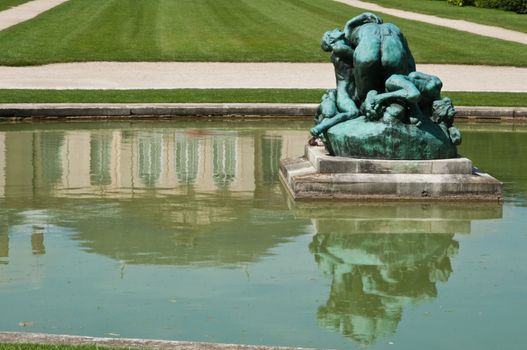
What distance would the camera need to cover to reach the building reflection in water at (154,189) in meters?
9.87

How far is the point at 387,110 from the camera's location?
39.3 ft

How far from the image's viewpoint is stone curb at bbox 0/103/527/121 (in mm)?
18312

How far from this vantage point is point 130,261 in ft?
30.2

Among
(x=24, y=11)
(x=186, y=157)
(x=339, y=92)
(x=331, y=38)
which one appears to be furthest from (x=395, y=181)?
(x=24, y=11)

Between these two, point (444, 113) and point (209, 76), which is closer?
point (444, 113)

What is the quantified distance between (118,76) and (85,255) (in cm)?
1604

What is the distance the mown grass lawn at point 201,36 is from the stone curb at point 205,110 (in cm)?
941

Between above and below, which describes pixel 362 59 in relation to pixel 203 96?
above

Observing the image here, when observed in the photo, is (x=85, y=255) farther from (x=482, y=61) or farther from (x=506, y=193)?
(x=482, y=61)

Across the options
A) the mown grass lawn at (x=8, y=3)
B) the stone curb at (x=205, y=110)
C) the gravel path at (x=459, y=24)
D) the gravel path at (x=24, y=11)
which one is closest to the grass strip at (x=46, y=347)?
the stone curb at (x=205, y=110)

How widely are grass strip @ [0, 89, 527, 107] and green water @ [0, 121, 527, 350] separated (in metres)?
5.66

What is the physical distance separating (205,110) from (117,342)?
39.7 ft

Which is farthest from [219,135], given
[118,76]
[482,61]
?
[482,61]

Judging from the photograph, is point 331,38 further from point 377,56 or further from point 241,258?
point 241,258
